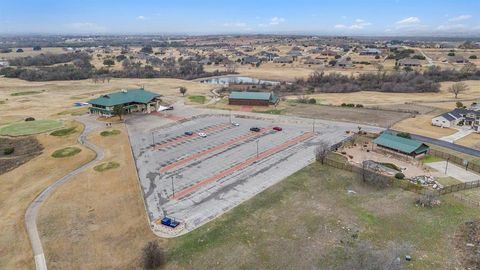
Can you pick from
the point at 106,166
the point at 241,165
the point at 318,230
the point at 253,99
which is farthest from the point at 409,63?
the point at 106,166

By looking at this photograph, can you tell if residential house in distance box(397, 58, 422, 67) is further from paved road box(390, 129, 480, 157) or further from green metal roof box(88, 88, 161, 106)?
green metal roof box(88, 88, 161, 106)

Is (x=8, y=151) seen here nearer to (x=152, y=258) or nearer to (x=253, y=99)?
(x=152, y=258)

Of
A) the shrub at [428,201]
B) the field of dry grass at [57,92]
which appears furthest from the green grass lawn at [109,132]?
the shrub at [428,201]

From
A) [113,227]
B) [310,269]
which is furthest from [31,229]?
[310,269]

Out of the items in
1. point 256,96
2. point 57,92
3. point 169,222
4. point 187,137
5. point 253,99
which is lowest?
point 169,222

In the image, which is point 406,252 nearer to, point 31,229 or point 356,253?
point 356,253

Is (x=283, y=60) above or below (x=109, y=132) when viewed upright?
above

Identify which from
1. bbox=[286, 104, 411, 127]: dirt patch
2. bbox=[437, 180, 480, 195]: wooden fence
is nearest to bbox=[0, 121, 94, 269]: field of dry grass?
bbox=[437, 180, 480, 195]: wooden fence
